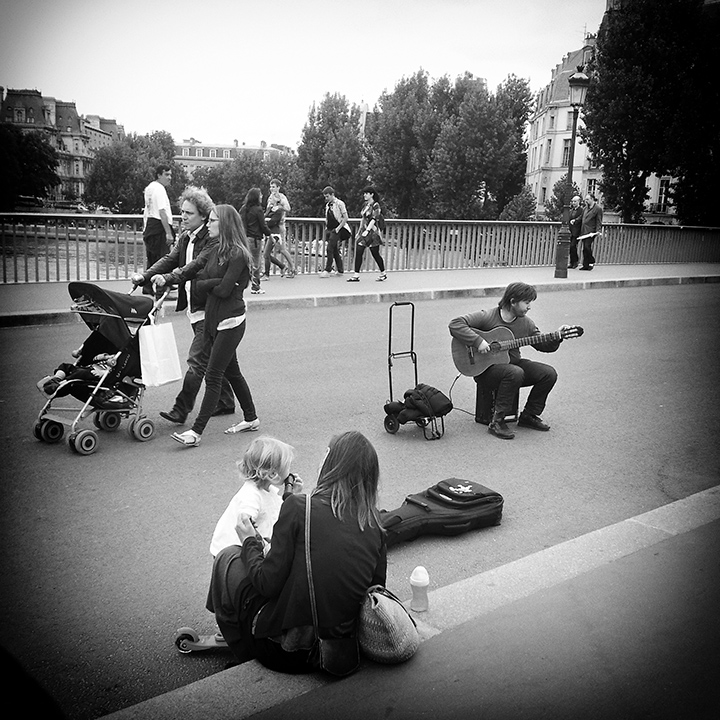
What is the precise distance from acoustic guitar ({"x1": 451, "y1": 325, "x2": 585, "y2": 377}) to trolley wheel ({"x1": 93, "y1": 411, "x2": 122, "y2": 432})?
273cm

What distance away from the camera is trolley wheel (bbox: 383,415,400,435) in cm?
610

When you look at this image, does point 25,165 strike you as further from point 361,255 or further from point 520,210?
point 520,210

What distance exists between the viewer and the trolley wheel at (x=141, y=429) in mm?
5555

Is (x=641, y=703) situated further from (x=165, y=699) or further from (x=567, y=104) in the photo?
(x=567, y=104)

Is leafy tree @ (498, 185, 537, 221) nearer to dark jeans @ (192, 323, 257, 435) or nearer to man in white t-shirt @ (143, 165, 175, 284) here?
man in white t-shirt @ (143, 165, 175, 284)

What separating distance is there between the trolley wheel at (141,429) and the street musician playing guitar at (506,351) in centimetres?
248

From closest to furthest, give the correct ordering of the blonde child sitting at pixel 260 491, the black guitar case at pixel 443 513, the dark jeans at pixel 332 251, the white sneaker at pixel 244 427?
the blonde child sitting at pixel 260 491, the black guitar case at pixel 443 513, the white sneaker at pixel 244 427, the dark jeans at pixel 332 251

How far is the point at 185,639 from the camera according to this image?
10.3ft

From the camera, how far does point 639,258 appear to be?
754 inches

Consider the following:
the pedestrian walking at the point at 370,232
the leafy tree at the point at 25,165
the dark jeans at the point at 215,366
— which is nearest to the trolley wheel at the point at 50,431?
the dark jeans at the point at 215,366

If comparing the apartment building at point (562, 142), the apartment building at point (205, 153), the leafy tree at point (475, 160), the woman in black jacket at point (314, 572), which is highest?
the apartment building at point (205, 153)

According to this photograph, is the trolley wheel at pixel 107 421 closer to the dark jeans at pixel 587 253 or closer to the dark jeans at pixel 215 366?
the dark jeans at pixel 215 366

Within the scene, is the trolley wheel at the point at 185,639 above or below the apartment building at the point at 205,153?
below

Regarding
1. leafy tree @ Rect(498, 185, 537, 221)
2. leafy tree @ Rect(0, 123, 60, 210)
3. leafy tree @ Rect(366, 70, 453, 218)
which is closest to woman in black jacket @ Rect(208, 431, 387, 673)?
leafy tree @ Rect(0, 123, 60, 210)
